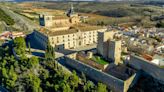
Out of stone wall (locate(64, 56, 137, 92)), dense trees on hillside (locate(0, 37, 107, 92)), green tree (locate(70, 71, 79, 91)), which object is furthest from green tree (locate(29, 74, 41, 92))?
stone wall (locate(64, 56, 137, 92))

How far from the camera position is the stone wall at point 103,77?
1469 inches

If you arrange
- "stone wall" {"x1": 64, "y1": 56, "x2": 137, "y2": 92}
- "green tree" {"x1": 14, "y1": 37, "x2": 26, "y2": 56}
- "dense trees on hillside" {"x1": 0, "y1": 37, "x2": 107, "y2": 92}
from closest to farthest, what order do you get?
"stone wall" {"x1": 64, "y1": 56, "x2": 137, "y2": 92}
"dense trees on hillside" {"x1": 0, "y1": 37, "x2": 107, "y2": 92}
"green tree" {"x1": 14, "y1": 37, "x2": 26, "y2": 56}

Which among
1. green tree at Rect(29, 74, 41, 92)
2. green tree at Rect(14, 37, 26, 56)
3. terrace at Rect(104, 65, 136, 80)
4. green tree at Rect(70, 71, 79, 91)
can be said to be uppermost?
green tree at Rect(14, 37, 26, 56)

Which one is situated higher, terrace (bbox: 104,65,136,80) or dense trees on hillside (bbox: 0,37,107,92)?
terrace (bbox: 104,65,136,80)

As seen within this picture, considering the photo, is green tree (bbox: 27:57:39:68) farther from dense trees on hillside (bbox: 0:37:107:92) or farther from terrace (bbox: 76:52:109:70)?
terrace (bbox: 76:52:109:70)

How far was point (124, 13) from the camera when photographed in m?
163

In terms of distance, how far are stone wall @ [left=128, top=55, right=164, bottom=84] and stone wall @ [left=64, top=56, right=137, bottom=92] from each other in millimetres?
2387

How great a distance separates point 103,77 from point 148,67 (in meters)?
7.65

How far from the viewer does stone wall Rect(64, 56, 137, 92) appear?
37309 mm

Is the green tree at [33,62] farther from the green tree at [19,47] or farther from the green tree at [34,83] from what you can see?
the green tree at [19,47]

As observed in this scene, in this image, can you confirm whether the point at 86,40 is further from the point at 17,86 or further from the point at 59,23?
the point at 17,86

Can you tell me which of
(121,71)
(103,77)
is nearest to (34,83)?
(103,77)

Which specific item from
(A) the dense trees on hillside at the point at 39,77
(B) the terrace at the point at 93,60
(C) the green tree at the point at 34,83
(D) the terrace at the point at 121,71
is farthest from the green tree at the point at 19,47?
(D) the terrace at the point at 121,71

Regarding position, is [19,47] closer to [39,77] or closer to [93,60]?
[39,77]
